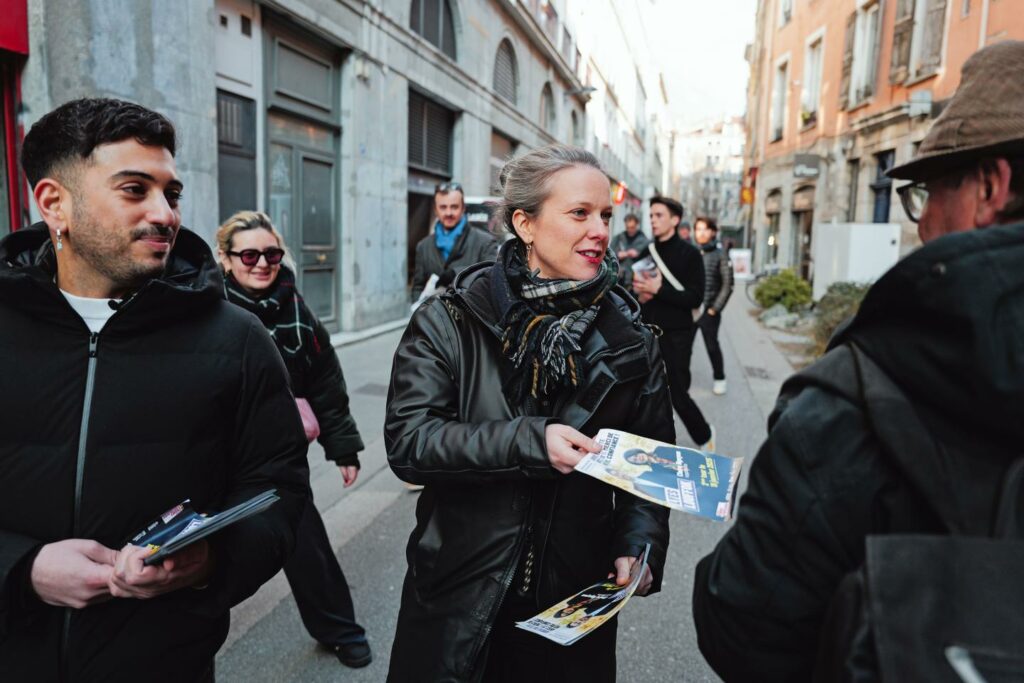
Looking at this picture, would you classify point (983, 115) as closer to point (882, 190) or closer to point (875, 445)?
point (875, 445)

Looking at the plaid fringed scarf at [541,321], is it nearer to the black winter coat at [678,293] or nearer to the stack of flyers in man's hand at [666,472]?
the stack of flyers in man's hand at [666,472]

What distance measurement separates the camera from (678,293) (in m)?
5.83

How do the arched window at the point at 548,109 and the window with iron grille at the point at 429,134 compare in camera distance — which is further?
the arched window at the point at 548,109

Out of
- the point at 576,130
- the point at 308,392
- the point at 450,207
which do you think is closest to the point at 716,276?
the point at 450,207

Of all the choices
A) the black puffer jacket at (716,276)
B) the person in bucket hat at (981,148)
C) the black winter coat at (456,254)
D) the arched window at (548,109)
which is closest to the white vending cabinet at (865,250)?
the black puffer jacket at (716,276)

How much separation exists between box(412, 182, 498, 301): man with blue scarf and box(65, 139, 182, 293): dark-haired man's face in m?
4.22

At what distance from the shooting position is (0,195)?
600cm

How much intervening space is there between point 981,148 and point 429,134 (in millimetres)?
14143

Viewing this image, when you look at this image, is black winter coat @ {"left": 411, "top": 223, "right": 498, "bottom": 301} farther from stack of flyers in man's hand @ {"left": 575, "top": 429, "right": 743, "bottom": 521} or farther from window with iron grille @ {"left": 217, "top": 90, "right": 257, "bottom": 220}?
stack of flyers in man's hand @ {"left": 575, "top": 429, "right": 743, "bottom": 521}

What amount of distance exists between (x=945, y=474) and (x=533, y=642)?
126 centimetres

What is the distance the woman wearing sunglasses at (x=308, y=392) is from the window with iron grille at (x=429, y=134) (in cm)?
1061

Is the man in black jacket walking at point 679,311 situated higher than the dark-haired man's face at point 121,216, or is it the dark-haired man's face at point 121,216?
the dark-haired man's face at point 121,216

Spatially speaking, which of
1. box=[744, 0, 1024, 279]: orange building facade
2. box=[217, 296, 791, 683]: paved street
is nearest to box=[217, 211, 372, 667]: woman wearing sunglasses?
box=[217, 296, 791, 683]: paved street

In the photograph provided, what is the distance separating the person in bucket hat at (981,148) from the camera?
1.07 m
